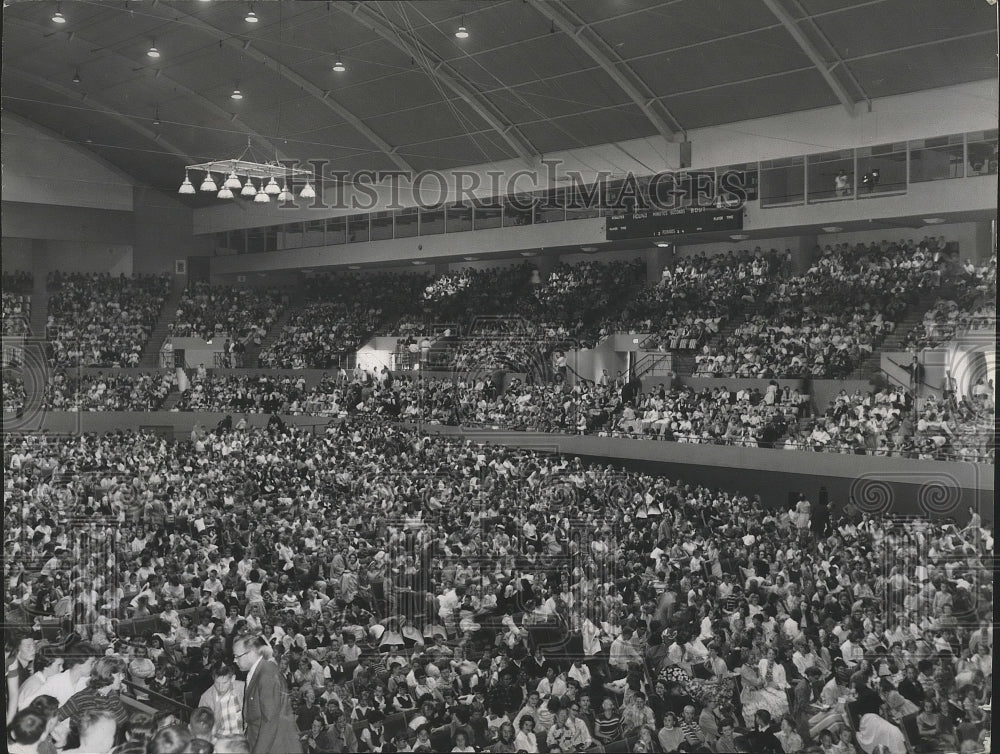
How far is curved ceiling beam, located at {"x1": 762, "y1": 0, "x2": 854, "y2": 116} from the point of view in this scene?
17.3 metres

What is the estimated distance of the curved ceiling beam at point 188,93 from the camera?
22.6 m

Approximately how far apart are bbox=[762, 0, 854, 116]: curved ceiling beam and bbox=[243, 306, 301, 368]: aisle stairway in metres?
19.6

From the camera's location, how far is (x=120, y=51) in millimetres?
23953

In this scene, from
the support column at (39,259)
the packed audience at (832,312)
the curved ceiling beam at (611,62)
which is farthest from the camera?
the support column at (39,259)

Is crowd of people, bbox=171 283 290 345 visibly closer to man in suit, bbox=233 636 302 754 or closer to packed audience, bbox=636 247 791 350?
packed audience, bbox=636 247 791 350

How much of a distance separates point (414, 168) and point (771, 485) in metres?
14.6

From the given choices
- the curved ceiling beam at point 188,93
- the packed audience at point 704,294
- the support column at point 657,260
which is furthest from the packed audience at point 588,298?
the curved ceiling beam at point 188,93

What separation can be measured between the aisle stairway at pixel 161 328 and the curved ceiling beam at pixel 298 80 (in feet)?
34.1

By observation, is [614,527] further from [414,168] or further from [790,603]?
[414,168]

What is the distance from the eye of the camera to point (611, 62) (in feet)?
66.7

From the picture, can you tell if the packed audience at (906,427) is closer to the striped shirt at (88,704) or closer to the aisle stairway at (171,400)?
the striped shirt at (88,704)

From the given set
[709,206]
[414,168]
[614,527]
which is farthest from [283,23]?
[614,527]

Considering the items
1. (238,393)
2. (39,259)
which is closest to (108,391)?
(238,393)


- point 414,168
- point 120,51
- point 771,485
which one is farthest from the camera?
point 414,168
